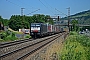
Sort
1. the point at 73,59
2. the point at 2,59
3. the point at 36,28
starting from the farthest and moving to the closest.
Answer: the point at 36,28 < the point at 2,59 < the point at 73,59

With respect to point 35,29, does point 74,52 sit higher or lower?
lower

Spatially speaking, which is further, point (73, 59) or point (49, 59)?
point (49, 59)

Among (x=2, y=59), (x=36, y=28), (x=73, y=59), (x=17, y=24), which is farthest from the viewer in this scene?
(x=17, y=24)

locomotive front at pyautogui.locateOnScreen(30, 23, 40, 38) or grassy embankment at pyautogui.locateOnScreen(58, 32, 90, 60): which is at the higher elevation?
locomotive front at pyautogui.locateOnScreen(30, 23, 40, 38)

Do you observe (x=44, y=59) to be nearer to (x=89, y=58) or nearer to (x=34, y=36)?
(x=89, y=58)

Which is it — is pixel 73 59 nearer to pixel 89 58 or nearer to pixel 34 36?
pixel 89 58

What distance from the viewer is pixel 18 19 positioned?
381ft

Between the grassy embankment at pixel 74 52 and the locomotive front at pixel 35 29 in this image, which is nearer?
the grassy embankment at pixel 74 52

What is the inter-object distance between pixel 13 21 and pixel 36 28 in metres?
70.9

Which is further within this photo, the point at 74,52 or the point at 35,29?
the point at 35,29

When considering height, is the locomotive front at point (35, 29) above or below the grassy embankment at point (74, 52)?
above

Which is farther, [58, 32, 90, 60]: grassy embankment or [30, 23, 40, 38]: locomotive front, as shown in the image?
[30, 23, 40, 38]: locomotive front

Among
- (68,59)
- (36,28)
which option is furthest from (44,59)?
(36,28)

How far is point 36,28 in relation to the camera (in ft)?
155
